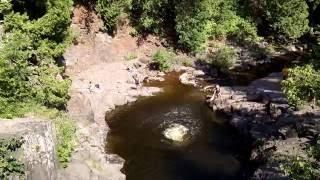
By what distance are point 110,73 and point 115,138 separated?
10.2 m

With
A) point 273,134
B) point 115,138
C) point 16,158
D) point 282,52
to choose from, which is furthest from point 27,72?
point 282,52

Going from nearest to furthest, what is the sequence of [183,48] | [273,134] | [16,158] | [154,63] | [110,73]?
[16,158] → [273,134] → [110,73] → [154,63] → [183,48]

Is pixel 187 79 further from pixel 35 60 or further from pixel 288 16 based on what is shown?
pixel 288 16

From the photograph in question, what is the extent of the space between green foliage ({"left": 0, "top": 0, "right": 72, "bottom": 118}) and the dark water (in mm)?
5285

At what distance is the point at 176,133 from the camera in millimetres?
33312

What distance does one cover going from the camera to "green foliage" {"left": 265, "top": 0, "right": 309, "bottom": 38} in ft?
164

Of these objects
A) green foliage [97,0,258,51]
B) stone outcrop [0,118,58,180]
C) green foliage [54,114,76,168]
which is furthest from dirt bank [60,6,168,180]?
stone outcrop [0,118,58,180]

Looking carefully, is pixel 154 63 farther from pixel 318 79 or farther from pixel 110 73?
pixel 318 79

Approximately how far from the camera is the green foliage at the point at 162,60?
146 ft

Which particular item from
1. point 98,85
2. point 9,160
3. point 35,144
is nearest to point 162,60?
point 98,85

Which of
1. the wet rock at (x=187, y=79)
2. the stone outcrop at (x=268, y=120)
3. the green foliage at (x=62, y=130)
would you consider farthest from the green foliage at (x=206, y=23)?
the green foliage at (x=62, y=130)

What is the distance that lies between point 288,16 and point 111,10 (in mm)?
18706

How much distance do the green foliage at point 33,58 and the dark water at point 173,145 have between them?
208 inches

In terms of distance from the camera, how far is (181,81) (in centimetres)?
4325
